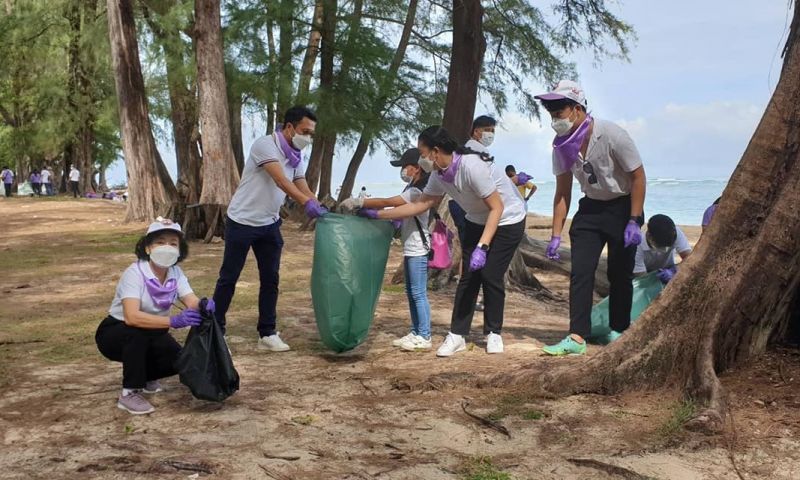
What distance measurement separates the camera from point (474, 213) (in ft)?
16.5

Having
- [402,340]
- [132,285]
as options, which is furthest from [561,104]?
[132,285]

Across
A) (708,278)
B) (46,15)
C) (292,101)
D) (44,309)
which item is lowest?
(44,309)

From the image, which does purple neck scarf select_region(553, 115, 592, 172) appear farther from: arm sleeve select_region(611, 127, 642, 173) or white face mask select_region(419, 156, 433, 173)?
white face mask select_region(419, 156, 433, 173)

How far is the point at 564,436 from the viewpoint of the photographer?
3.45 meters

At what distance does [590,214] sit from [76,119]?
29130 millimetres

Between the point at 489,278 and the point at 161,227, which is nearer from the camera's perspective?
the point at 161,227

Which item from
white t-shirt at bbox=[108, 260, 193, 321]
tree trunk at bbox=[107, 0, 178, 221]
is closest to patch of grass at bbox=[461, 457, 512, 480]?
white t-shirt at bbox=[108, 260, 193, 321]

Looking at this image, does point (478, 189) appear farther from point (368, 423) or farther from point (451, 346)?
point (368, 423)

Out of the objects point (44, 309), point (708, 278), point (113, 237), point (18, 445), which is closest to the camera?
point (18, 445)

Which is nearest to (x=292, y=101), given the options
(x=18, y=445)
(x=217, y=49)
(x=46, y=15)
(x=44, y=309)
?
(x=217, y=49)

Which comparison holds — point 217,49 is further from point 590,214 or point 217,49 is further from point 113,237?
point 590,214

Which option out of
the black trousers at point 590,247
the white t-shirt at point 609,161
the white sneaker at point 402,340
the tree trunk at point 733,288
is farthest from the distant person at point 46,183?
the tree trunk at point 733,288

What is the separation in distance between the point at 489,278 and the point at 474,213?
0.42 m

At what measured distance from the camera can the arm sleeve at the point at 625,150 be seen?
4547 millimetres
